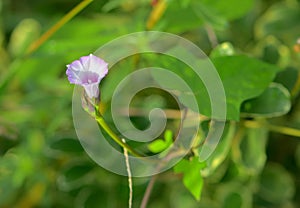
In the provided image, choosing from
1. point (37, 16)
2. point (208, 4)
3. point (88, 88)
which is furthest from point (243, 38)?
point (88, 88)

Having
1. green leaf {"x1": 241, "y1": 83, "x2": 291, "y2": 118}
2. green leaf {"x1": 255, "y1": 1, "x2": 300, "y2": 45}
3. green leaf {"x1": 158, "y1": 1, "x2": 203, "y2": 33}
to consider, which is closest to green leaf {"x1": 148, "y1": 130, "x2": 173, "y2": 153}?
green leaf {"x1": 241, "y1": 83, "x2": 291, "y2": 118}

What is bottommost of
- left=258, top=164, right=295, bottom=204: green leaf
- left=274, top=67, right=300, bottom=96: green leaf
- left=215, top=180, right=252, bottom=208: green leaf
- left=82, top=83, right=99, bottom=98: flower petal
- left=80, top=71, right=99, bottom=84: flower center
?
left=258, top=164, right=295, bottom=204: green leaf

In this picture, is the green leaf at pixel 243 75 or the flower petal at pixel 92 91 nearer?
the flower petal at pixel 92 91

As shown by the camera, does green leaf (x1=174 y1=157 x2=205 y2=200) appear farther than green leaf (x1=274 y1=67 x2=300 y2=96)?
No

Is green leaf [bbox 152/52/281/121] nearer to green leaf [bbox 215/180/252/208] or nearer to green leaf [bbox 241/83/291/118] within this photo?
green leaf [bbox 241/83/291/118]

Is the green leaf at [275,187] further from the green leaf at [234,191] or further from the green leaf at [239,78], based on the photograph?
the green leaf at [239,78]

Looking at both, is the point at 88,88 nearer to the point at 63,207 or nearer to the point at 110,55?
the point at 110,55

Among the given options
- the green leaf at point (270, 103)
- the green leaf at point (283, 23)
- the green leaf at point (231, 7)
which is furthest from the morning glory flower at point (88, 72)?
the green leaf at point (283, 23)
